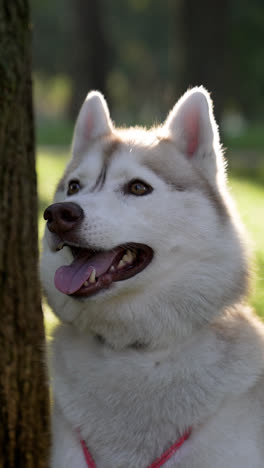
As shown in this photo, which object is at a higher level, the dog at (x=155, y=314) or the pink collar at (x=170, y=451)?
the dog at (x=155, y=314)

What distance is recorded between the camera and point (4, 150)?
3578mm

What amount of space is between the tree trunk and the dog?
0.39m

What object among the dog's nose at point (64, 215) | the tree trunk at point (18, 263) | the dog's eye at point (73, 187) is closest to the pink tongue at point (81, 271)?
the dog's nose at point (64, 215)

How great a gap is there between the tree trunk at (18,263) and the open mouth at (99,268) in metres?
0.71

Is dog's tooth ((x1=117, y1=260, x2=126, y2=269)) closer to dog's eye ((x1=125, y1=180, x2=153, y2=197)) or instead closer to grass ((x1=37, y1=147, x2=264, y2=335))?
dog's eye ((x1=125, y1=180, x2=153, y2=197))

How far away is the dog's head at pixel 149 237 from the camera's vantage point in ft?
9.78

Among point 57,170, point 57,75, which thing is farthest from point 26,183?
point 57,75

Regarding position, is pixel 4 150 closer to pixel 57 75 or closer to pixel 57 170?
pixel 57 170

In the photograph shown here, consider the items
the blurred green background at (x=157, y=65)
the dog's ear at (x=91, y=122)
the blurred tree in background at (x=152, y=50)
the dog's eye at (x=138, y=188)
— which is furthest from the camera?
the blurred tree in background at (x=152, y=50)

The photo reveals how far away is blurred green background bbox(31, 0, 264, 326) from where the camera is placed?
14352 mm

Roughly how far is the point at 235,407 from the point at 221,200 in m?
1.08

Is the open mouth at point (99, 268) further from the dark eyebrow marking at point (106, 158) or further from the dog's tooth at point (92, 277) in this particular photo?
the dark eyebrow marking at point (106, 158)

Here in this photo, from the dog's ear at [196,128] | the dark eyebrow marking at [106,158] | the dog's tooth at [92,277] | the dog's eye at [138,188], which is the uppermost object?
the dog's ear at [196,128]

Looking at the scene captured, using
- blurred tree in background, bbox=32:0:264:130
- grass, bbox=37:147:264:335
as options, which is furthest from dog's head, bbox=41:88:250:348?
blurred tree in background, bbox=32:0:264:130
